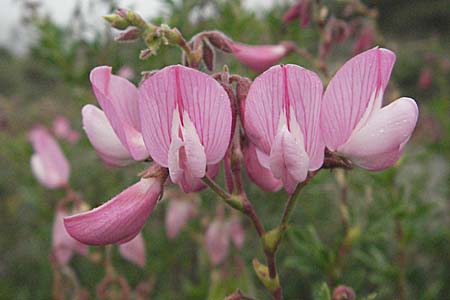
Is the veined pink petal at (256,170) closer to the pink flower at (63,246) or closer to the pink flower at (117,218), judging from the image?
the pink flower at (117,218)

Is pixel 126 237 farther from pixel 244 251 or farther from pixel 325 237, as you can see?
pixel 325 237

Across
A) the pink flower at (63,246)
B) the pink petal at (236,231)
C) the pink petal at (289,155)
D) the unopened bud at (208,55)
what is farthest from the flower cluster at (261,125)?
the pink petal at (236,231)

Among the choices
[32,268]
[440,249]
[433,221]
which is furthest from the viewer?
[32,268]

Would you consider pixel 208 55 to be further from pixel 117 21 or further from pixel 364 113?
pixel 364 113

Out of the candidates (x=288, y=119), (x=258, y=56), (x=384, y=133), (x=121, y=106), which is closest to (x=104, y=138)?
(x=121, y=106)

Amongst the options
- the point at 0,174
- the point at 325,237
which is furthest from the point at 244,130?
the point at 0,174

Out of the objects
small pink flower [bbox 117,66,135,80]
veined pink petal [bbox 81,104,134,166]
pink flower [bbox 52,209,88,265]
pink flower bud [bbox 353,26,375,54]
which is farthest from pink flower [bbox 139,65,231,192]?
small pink flower [bbox 117,66,135,80]
